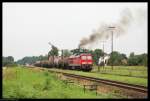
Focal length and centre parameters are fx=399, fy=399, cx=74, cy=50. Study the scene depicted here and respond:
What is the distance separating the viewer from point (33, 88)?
580 inches

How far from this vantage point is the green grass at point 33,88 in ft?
46.2

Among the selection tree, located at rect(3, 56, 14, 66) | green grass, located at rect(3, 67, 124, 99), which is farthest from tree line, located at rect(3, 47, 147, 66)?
green grass, located at rect(3, 67, 124, 99)

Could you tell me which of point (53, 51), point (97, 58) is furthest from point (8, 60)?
point (97, 58)

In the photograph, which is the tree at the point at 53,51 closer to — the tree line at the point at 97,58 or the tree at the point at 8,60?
the tree line at the point at 97,58

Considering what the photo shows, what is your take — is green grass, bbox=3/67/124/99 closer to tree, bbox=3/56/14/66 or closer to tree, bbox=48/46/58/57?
tree, bbox=3/56/14/66

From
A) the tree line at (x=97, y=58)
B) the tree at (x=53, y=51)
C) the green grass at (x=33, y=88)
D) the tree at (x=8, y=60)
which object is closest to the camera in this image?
the green grass at (x=33, y=88)

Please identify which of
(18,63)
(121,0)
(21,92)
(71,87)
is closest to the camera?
(121,0)

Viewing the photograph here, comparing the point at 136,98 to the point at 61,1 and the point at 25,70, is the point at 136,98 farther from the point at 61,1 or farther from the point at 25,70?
the point at 25,70

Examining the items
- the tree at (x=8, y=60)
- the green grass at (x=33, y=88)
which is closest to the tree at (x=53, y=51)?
the green grass at (x=33, y=88)

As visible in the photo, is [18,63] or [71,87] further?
[71,87]

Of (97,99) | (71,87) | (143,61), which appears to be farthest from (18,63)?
(143,61)

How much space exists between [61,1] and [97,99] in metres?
3.51

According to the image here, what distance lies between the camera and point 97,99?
1330 centimetres

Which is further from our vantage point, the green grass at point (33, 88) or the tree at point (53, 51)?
the tree at point (53, 51)
